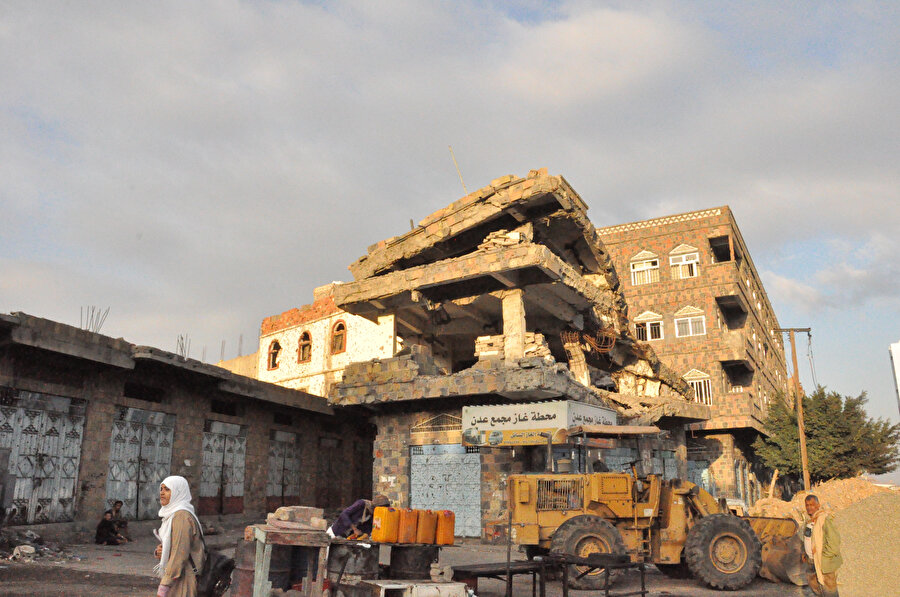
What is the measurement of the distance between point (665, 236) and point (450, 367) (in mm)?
19333

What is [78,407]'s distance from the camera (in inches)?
623

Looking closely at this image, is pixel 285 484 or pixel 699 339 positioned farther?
pixel 699 339

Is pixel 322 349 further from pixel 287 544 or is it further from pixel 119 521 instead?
pixel 287 544

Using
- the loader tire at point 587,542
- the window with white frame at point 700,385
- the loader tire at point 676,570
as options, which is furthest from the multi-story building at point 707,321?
the loader tire at point 587,542

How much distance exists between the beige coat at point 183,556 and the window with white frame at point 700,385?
3331cm

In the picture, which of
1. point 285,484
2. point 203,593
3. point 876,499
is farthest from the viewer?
point 285,484

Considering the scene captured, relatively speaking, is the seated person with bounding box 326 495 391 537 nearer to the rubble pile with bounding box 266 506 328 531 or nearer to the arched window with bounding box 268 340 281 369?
the rubble pile with bounding box 266 506 328 531

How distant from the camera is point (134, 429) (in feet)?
56.5

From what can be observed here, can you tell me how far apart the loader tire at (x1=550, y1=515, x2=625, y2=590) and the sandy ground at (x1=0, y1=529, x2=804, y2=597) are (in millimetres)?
205

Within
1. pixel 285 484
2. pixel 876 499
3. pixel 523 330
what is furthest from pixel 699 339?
pixel 876 499

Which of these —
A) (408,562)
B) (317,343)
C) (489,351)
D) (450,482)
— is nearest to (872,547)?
(408,562)

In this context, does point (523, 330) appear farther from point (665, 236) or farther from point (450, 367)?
point (665, 236)

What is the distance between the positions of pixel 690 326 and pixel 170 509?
35154mm

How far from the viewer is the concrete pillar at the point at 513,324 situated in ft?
65.8
